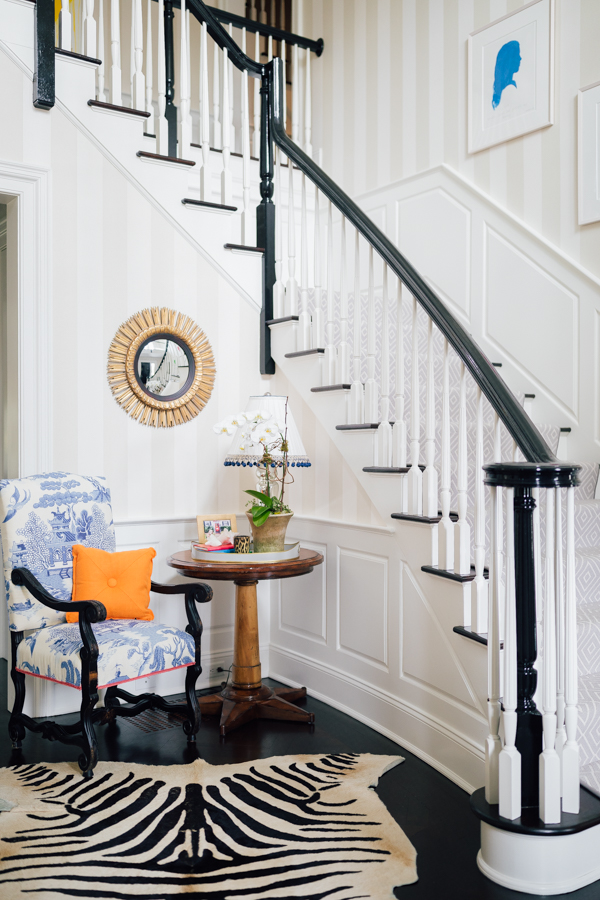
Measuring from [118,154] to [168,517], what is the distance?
70.4 inches

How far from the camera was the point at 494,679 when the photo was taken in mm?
2137

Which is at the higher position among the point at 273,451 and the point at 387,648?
the point at 273,451

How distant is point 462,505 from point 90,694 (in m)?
1.52

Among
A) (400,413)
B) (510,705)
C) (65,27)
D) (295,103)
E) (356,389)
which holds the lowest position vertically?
(510,705)

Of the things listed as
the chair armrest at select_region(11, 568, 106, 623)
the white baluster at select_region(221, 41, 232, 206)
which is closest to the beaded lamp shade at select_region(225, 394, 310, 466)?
the chair armrest at select_region(11, 568, 106, 623)

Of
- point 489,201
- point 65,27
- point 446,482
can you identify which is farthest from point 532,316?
point 65,27

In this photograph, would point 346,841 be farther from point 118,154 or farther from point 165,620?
point 118,154

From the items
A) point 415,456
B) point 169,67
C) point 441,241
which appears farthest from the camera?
point 441,241

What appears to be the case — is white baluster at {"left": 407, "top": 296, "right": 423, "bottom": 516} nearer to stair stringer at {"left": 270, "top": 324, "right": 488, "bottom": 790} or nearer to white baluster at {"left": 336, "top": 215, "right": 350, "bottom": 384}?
stair stringer at {"left": 270, "top": 324, "right": 488, "bottom": 790}

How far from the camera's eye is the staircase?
2.05 metres

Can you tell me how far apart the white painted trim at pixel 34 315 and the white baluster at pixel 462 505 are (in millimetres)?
1861

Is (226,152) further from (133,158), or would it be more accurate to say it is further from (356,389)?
(356,389)

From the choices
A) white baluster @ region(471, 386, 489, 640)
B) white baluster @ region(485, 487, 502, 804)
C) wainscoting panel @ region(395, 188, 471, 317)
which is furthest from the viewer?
wainscoting panel @ region(395, 188, 471, 317)

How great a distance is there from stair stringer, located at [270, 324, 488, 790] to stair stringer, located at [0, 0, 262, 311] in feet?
1.61
